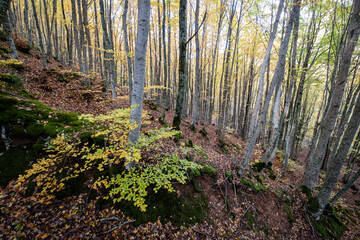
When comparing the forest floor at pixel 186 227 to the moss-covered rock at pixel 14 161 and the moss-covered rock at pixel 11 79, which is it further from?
the moss-covered rock at pixel 11 79

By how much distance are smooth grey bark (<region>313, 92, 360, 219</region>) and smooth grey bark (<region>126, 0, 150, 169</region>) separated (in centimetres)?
719

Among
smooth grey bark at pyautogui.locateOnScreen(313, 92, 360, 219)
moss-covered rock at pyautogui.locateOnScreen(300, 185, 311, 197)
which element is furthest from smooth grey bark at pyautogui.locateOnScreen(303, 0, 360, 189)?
moss-covered rock at pyautogui.locateOnScreen(300, 185, 311, 197)

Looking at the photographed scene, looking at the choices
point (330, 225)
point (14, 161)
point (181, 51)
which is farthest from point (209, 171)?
point (14, 161)

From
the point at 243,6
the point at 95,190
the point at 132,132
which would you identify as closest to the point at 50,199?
the point at 95,190

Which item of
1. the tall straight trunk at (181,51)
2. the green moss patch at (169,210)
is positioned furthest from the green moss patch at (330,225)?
the tall straight trunk at (181,51)

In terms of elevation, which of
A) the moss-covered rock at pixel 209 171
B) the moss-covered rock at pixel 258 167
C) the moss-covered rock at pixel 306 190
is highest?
the moss-covered rock at pixel 209 171

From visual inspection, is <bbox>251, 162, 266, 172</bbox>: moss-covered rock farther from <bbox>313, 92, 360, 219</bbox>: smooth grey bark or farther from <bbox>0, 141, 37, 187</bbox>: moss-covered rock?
<bbox>0, 141, 37, 187</bbox>: moss-covered rock

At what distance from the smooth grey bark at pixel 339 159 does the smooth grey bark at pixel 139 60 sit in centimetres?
719

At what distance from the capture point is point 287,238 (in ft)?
15.1

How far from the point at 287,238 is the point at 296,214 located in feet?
4.61

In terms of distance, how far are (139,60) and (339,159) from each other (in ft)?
25.5

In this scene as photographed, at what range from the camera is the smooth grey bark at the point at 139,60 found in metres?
2.84

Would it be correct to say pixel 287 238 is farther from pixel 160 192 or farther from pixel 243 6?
pixel 243 6

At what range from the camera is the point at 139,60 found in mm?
3035
